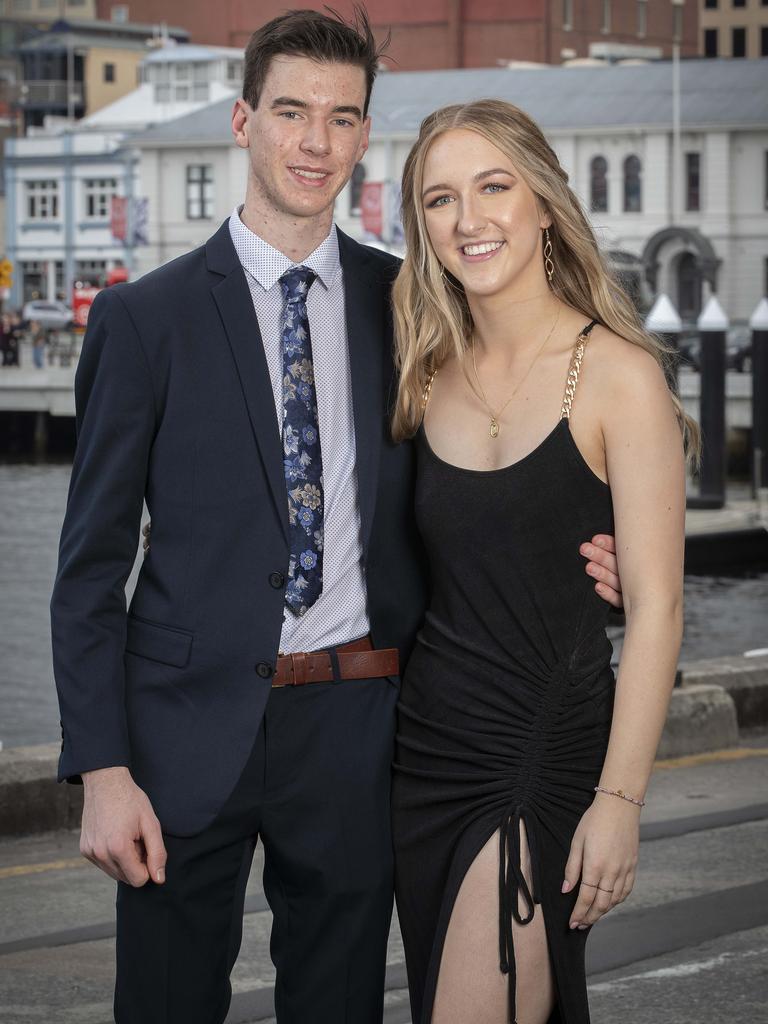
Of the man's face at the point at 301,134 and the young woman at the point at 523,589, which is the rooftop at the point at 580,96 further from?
the young woman at the point at 523,589

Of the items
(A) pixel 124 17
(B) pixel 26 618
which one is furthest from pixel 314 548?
(A) pixel 124 17

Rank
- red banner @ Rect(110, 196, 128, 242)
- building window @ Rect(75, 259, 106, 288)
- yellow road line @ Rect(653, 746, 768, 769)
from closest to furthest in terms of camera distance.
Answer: yellow road line @ Rect(653, 746, 768, 769) < red banner @ Rect(110, 196, 128, 242) < building window @ Rect(75, 259, 106, 288)

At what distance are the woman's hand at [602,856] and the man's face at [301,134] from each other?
1140 millimetres

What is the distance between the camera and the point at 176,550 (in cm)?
324

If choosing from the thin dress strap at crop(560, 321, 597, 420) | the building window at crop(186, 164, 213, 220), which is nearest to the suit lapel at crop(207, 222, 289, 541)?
the thin dress strap at crop(560, 321, 597, 420)

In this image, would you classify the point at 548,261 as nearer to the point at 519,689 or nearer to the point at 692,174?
the point at 519,689

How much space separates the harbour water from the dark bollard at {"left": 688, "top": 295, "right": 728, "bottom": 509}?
324cm

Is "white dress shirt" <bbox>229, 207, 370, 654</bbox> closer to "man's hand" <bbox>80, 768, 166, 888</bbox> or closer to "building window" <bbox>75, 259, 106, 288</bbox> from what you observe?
"man's hand" <bbox>80, 768, 166, 888</bbox>

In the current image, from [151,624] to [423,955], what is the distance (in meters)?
0.71

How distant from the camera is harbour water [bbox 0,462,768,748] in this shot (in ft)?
49.4

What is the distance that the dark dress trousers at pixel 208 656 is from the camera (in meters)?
3.20

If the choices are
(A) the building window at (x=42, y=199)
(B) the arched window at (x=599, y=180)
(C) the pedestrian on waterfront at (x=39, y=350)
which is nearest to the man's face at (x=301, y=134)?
(C) the pedestrian on waterfront at (x=39, y=350)

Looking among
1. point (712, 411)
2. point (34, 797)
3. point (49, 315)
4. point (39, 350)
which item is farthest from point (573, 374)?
point (49, 315)

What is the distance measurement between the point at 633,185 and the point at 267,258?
2349 inches
